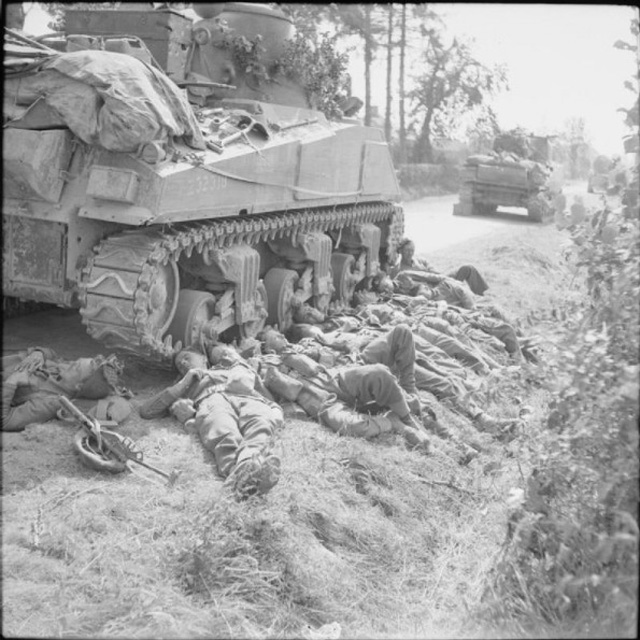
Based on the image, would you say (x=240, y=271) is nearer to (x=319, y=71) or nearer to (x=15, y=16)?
(x=319, y=71)

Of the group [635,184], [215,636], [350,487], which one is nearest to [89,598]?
[215,636]

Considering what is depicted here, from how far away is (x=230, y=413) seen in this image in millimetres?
5977

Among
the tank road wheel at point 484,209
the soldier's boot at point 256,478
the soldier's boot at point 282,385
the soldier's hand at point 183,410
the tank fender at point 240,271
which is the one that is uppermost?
the tank road wheel at point 484,209

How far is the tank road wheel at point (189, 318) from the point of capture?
7.46m

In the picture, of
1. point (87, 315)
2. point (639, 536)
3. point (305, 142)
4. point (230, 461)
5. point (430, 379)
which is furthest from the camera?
point (305, 142)

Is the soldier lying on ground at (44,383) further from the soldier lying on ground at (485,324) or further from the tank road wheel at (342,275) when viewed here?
the tank road wheel at (342,275)

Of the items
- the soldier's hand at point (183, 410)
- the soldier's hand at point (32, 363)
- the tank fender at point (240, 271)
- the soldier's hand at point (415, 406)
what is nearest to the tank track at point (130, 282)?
the tank fender at point (240, 271)

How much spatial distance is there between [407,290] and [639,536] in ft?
28.0

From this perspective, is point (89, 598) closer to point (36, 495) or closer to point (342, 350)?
point (36, 495)

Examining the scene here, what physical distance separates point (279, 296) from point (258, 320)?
81 centimetres

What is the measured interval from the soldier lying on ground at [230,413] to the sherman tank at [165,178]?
0.56m

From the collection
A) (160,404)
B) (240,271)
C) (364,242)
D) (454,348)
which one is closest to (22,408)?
(160,404)

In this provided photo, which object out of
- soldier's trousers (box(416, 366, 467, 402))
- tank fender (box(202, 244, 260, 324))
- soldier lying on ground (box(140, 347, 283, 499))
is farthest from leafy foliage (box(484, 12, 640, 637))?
tank fender (box(202, 244, 260, 324))

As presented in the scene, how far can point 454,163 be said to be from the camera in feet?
127
